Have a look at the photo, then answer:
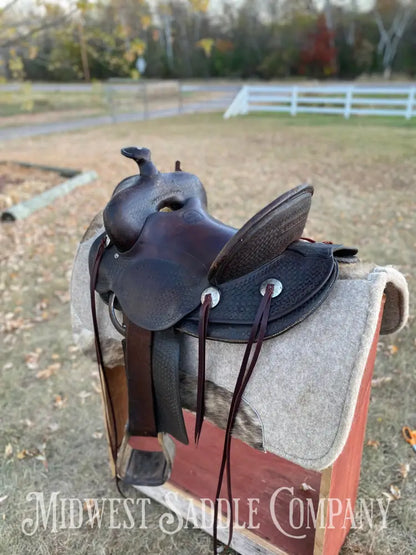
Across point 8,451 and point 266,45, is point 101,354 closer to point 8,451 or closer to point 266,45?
point 8,451

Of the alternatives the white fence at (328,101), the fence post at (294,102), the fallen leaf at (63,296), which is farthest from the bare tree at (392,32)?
the fallen leaf at (63,296)

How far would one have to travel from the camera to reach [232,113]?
12156 millimetres

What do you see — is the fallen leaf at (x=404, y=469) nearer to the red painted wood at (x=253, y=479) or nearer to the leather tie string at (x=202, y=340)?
the red painted wood at (x=253, y=479)

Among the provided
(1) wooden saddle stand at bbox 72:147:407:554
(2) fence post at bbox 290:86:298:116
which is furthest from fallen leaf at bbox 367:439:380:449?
(2) fence post at bbox 290:86:298:116

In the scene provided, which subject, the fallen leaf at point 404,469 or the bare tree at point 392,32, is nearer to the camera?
the fallen leaf at point 404,469

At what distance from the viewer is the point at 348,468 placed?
4.05 feet

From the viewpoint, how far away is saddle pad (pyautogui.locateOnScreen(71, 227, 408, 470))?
0.87m

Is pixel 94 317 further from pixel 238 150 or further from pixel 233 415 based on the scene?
pixel 238 150

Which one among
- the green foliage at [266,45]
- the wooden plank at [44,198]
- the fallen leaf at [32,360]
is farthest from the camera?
the green foliage at [266,45]

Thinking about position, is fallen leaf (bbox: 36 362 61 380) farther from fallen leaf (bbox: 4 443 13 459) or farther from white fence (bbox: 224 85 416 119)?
white fence (bbox: 224 85 416 119)

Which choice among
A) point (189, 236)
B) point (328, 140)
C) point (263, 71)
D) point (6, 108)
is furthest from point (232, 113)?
point (263, 71)

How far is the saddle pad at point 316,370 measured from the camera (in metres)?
0.87

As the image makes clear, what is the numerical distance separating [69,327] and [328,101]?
985cm

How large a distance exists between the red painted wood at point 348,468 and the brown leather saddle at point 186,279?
295 millimetres
